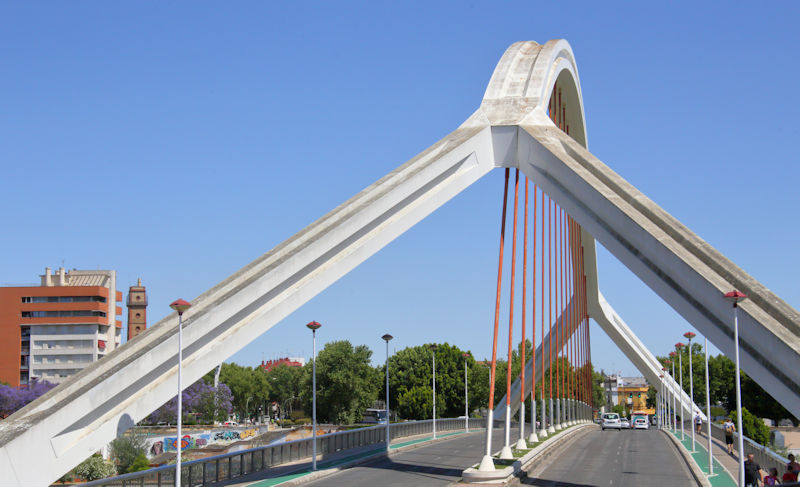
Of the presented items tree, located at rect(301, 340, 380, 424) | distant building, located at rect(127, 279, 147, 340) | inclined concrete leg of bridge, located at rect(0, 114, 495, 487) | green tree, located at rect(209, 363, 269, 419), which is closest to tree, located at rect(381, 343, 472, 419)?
tree, located at rect(301, 340, 380, 424)

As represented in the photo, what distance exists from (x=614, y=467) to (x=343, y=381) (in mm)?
48732

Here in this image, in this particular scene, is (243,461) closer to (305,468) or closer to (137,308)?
(305,468)

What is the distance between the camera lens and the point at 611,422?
251 feet

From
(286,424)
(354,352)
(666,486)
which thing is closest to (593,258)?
(354,352)

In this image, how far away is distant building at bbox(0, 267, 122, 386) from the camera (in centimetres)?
11112

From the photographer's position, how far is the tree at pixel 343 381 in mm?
82125

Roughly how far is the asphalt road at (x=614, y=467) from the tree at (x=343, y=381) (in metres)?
33.9

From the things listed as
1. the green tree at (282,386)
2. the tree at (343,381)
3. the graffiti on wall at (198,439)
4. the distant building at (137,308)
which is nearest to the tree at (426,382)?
the tree at (343,381)

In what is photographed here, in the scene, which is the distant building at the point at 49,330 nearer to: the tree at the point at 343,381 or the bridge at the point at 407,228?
the tree at the point at 343,381

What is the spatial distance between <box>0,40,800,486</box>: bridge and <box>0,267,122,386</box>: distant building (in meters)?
91.9

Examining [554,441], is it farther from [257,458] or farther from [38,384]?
[38,384]

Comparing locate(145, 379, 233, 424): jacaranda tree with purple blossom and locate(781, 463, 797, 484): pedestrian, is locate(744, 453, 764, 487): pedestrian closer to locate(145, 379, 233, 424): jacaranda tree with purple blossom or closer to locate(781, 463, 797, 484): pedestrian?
locate(781, 463, 797, 484): pedestrian

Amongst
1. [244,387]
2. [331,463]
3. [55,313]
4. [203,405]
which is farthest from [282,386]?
[331,463]

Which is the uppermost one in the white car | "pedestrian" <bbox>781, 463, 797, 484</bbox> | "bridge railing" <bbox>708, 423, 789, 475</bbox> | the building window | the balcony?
the balcony
